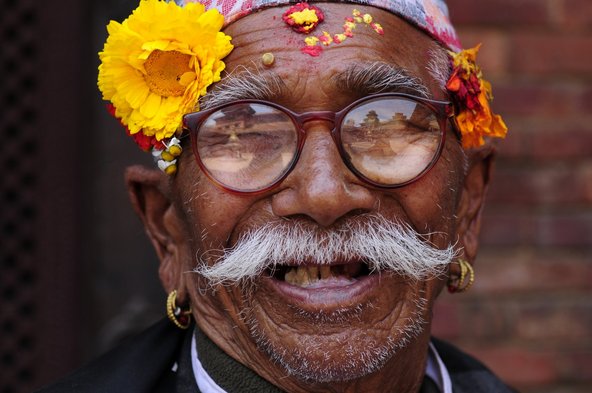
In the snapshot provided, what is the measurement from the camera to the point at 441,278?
2445 millimetres

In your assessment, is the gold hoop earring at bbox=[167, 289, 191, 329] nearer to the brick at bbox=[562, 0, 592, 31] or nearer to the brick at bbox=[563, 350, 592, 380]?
the brick at bbox=[563, 350, 592, 380]

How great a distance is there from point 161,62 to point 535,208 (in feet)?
6.18

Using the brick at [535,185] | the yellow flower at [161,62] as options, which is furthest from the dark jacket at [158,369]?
the brick at [535,185]

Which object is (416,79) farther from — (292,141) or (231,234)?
(231,234)

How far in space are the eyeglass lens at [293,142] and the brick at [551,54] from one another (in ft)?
4.64

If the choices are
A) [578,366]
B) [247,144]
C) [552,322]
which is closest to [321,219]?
[247,144]

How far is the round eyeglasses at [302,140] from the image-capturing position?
218 centimetres

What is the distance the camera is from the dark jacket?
2.37 metres

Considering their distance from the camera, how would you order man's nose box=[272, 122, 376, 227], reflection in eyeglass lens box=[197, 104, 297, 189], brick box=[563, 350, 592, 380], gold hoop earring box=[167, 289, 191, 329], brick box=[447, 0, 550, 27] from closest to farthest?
man's nose box=[272, 122, 376, 227], reflection in eyeglass lens box=[197, 104, 297, 189], gold hoop earring box=[167, 289, 191, 329], brick box=[447, 0, 550, 27], brick box=[563, 350, 592, 380]

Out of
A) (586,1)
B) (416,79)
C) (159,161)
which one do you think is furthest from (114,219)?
(586,1)

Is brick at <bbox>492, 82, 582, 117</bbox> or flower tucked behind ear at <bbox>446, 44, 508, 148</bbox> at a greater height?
A: flower tucked behind ear at <bbox>446, 44, 508, 148</bbox>

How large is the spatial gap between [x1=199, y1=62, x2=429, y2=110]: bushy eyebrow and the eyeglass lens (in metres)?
0.04

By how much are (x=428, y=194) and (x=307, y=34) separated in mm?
523

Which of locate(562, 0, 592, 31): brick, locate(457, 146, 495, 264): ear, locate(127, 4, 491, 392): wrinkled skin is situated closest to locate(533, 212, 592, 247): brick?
locate(562, 0, 592, 31): brick
